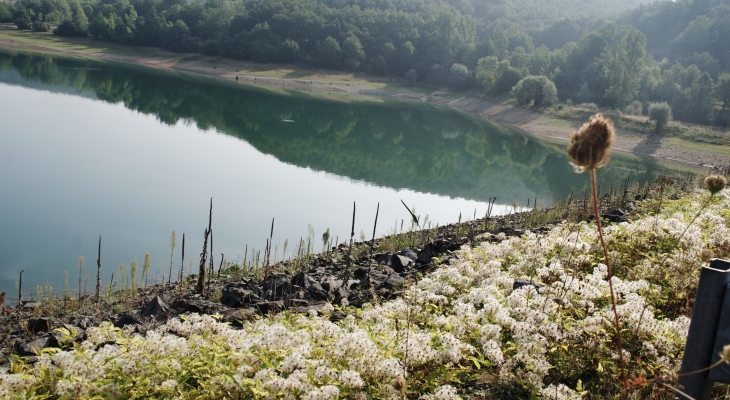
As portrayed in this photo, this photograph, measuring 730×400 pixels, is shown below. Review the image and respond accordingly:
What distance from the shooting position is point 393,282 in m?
10.0

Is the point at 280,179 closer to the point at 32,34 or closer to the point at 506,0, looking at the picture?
the point at 32,34

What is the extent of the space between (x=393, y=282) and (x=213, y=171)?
16437 mm

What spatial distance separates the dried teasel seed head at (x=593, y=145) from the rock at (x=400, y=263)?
8.89 meters

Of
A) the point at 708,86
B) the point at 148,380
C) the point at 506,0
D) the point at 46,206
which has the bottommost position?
the point at 46,206

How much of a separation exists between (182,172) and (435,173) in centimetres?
1390

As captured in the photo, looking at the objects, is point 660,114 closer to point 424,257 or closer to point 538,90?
point 538,90

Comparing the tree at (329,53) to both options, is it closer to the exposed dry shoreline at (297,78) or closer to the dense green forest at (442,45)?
the dense green forest at (442,45)

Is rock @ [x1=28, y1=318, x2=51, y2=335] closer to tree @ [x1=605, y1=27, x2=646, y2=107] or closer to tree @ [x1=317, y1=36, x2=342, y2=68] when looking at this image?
tree @ [x1=605, y1=27, x2=646, y2=107]

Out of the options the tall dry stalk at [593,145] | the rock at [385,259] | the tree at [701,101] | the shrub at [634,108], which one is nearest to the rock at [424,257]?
the rock at [385,259]

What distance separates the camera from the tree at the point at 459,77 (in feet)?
295

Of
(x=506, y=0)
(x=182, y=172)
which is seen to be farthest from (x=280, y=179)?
(x=506, y=0)

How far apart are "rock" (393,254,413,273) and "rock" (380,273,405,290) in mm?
1082

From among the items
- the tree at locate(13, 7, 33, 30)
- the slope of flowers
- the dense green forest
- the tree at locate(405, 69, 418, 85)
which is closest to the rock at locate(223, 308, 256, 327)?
the slope of flowers

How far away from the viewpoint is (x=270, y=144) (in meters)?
34.4
